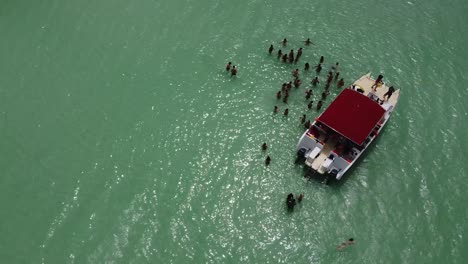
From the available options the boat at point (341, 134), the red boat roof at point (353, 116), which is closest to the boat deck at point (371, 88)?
the boat at point (341, 134)

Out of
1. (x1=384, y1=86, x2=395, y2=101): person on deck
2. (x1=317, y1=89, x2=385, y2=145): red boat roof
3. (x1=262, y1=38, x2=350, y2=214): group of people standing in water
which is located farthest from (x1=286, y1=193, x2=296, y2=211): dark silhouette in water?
(x1=384, y1=86, x2=395, y2=101): person on deck

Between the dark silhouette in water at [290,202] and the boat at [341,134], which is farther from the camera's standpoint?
the boat at [341,134]

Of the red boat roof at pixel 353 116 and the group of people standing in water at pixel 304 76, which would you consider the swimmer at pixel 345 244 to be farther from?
the group of people standing in water at pixel 304 76

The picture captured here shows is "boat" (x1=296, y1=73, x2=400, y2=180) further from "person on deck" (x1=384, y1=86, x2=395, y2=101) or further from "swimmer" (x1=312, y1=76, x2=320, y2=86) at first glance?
"swimmer" (x1=312, y1=76, x2=320, y2=86)

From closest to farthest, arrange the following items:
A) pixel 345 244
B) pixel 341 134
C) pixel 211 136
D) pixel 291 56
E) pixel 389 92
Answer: pixel 345 244, pixel 341 134, pixel 211 136, pixel 389 92, pixel 291 56

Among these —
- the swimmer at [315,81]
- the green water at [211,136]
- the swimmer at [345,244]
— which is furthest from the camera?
the swimmer at [315,81]

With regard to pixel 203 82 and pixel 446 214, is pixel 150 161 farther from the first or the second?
pixel 446 214

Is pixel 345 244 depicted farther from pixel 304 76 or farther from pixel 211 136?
pixel 304 76

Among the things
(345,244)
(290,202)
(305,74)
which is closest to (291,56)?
(305,74)
